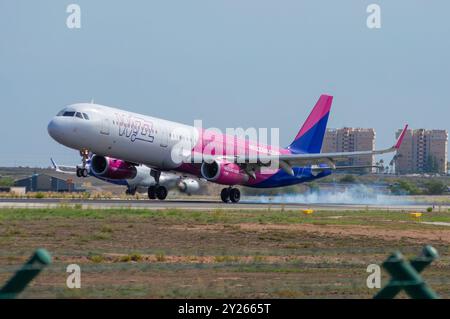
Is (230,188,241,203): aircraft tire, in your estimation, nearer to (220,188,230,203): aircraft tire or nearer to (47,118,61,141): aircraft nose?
(220,188,230,203): aircraft tire

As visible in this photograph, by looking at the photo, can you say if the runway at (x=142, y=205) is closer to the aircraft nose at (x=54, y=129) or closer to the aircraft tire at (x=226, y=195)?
the aircraft tire at (x=226, y=195)

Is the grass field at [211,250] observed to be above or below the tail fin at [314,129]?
below

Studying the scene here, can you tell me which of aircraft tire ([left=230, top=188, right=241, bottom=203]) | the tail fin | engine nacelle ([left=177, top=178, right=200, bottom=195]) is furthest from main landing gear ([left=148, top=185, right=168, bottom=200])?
the tail fin

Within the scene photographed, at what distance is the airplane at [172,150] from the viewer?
5006 cm

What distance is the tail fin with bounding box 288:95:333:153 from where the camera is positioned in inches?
2692

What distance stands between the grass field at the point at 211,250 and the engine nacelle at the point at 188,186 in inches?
932

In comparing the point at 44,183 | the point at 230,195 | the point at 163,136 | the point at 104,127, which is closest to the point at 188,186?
the point at 230,195

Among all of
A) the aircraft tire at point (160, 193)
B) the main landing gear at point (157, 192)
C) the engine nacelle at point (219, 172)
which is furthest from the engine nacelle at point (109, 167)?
the engine nacelle at point (219, 172)

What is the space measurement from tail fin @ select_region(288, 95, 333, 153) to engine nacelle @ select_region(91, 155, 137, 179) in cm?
1495
